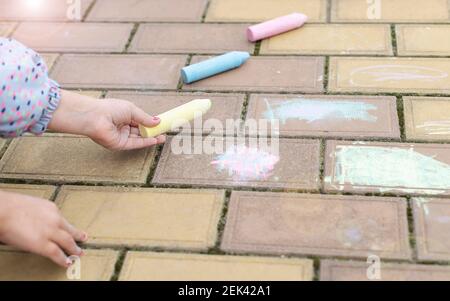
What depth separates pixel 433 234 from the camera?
4.93 feet

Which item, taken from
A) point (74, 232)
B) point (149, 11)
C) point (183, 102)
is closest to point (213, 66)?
point (183, 102)

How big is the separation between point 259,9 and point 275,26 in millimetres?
217

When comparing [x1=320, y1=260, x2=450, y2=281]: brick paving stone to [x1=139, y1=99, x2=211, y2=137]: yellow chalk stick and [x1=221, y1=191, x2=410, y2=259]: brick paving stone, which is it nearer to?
[x1=221, y1=191, x2=410, y2=259]: brick paving stone

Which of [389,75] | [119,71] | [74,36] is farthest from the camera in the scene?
[74,36]

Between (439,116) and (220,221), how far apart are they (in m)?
0.74

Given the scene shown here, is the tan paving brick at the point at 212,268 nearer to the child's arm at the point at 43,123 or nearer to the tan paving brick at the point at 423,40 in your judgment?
the child's arm at the point at 43,123

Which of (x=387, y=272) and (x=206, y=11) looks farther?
(x=206, y=11)

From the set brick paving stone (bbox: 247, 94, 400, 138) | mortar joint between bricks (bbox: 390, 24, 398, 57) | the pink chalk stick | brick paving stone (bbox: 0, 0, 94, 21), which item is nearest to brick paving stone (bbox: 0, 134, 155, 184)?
brick paving stone (bbox: 247, 94, 400, 138)

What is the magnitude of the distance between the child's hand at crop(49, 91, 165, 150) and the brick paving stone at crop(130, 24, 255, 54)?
0.56 m

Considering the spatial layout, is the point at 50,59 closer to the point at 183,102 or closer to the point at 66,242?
the point at 183,102

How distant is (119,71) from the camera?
218cm

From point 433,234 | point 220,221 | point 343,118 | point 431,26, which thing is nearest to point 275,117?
point 343,118

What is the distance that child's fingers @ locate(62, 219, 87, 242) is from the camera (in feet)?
4.89
